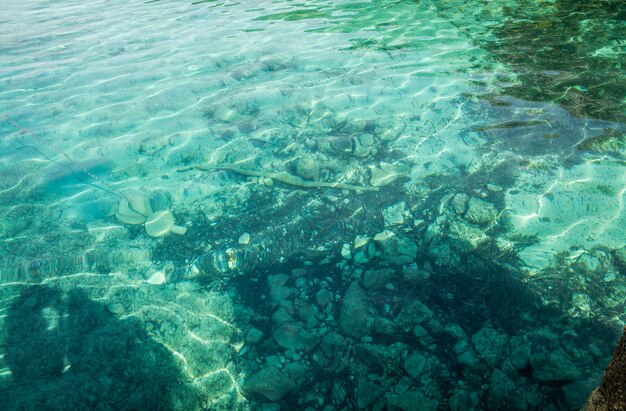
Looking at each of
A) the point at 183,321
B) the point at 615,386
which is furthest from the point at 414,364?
the point at 183,321

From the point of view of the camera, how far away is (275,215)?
152 inches

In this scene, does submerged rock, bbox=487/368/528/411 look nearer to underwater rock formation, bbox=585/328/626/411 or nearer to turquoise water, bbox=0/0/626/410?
turquoise water, bbox=0/0/626/410

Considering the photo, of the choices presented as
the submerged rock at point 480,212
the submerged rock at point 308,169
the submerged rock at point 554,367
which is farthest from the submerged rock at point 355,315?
the submerged rock at point 308,169

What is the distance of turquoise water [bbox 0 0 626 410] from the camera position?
8.37 feet

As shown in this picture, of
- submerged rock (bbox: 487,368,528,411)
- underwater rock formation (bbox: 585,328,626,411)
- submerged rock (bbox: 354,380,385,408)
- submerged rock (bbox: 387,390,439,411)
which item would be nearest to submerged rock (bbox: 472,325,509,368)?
submerged rock (bbox: 487,368,528,411)

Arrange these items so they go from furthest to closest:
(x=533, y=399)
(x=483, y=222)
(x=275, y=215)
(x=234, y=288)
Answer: (x=275, y=215)
(x=483, y=222)
(x=234, y=288)
(x=533, y=399)

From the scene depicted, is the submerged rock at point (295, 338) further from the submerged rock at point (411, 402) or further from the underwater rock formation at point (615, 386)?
the underwater rock formation at point (615, 386)

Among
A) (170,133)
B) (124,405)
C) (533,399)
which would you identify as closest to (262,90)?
(170,133)

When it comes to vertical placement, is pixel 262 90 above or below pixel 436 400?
above

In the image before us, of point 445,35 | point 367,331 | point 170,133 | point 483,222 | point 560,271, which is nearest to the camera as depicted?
point 367,331

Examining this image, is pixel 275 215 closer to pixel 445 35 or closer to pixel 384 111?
pixel 384 111

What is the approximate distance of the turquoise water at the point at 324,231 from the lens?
2551 mm

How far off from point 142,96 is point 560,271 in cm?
698

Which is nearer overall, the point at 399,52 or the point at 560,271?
the point at 560,271
